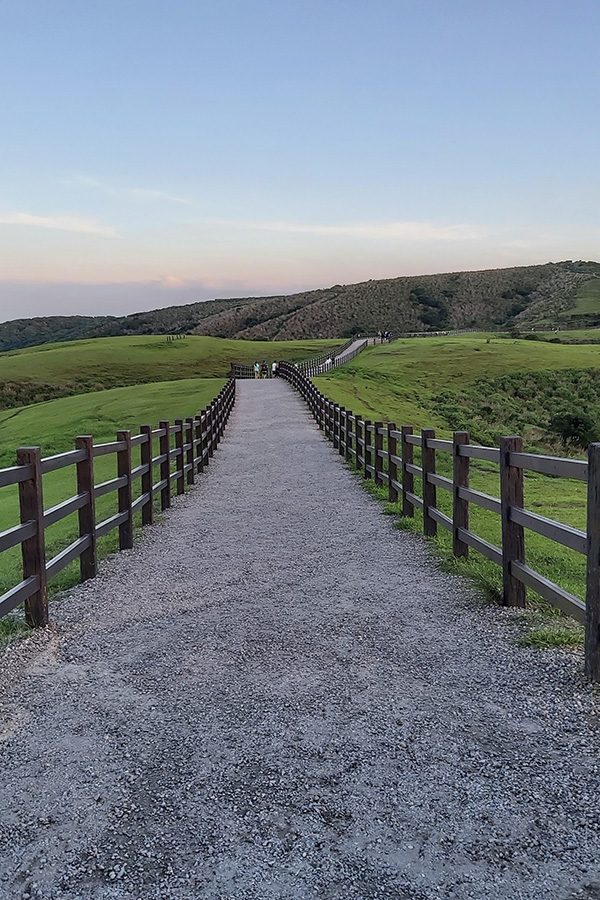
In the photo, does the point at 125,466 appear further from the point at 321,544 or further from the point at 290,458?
the point at 290,458

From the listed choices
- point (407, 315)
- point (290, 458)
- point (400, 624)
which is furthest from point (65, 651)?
point (407, 315)

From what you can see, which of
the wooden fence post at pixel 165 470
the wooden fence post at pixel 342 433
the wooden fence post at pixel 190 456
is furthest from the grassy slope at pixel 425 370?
the wooden fence post at pixel 165 470

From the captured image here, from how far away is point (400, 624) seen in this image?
6.46m

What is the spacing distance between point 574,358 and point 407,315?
104 meters

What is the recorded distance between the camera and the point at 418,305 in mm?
164125

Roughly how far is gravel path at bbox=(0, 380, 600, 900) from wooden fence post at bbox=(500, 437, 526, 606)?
222 millimetres

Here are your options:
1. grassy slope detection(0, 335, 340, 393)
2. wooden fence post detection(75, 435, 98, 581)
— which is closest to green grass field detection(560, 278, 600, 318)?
grassy slope detection(0, 335, 340, 393)

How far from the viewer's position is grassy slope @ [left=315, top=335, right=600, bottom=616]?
939cm

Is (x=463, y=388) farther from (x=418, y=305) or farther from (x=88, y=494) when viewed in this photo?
(x=418, y=305)

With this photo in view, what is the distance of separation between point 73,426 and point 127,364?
43.4m

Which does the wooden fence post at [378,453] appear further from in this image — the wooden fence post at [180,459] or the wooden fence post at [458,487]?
the wooden fence post at [458,487]

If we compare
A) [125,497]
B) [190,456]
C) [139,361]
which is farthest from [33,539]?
[139,361]

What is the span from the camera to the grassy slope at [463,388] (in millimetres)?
9391

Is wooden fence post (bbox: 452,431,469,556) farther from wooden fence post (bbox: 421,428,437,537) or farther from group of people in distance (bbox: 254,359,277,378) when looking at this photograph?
group of people in distance (bbox: 254,359,277,378)
